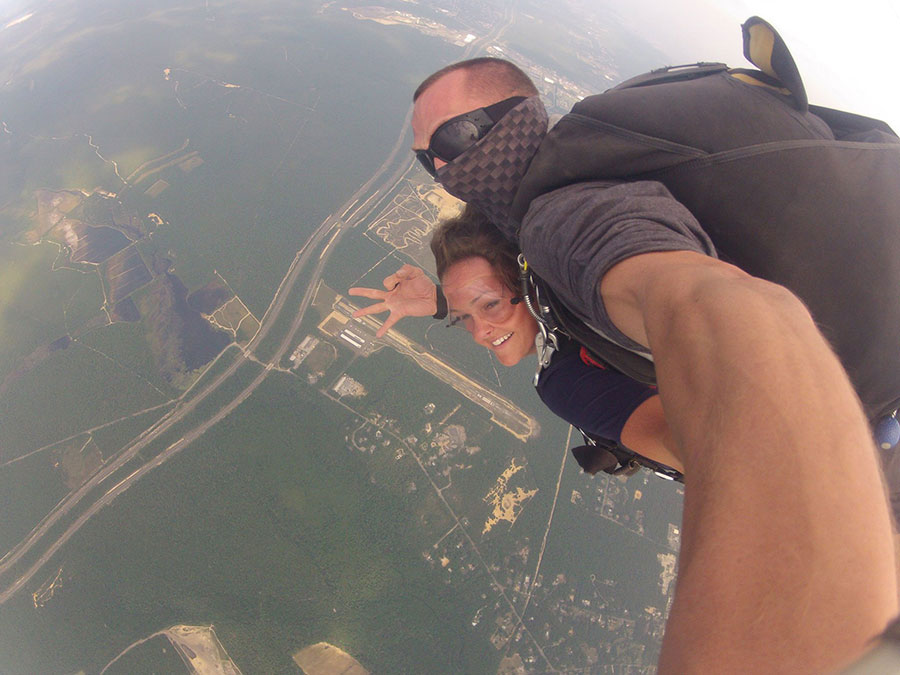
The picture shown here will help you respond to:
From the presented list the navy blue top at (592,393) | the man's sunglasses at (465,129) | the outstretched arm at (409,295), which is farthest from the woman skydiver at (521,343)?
the man's sunglasses at (465,129)

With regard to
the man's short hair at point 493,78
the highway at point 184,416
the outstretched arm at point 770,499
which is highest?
Result: the man's short hair at point 493,78

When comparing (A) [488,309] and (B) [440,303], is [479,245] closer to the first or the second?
(A) [488,309]

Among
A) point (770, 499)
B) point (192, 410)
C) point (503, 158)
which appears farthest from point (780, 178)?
point (192, 410)

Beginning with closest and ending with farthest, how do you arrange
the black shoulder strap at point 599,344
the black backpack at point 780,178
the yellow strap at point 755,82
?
the black backpack at point 780,178
the yellow strap at point 755,82
the black shoulder strap at point 599,344

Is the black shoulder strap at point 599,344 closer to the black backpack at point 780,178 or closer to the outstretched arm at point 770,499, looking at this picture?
the black backpack at point 780,178

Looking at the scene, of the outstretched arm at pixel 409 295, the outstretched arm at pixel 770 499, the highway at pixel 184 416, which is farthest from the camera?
the highway at pixel 184 416

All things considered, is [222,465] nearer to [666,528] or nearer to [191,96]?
[666,528]
